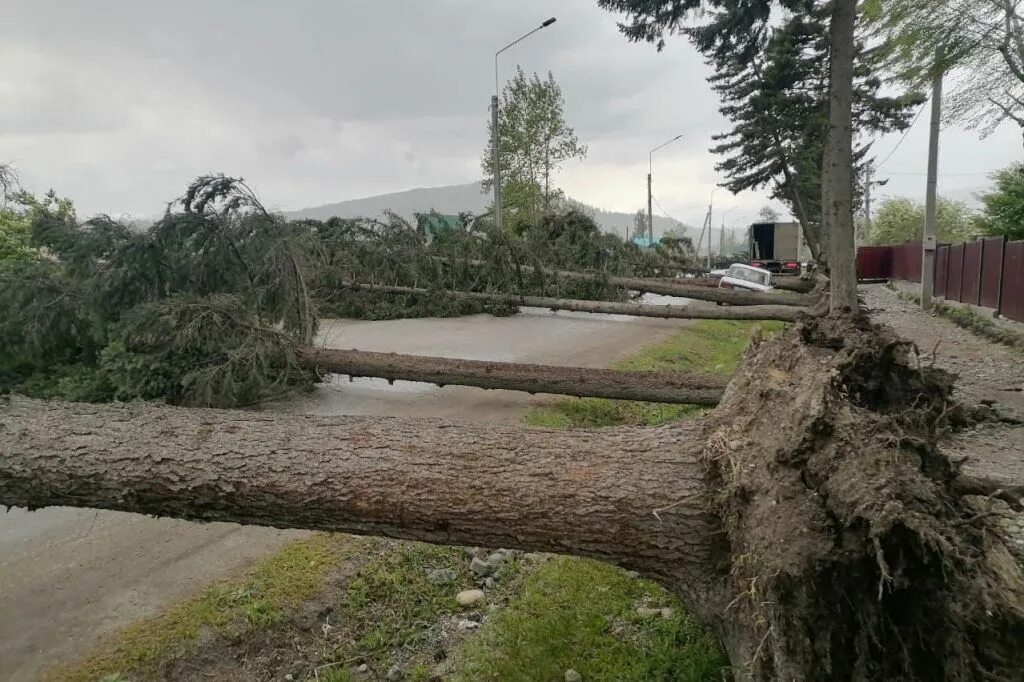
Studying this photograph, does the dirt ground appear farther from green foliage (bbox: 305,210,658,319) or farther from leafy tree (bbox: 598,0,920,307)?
green foliage (bbox: 305,210,658,319)

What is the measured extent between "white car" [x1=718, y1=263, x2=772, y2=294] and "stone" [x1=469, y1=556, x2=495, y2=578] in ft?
46.7

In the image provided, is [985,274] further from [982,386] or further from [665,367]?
[665,367]

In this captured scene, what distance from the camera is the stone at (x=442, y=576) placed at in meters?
4.02

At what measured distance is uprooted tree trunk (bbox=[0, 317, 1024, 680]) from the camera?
1743mm

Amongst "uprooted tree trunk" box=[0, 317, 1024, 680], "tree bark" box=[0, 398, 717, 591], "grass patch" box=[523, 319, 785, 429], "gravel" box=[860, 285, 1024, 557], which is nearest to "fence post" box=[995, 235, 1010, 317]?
"gravel" box=[860, 285, 1024, 557]

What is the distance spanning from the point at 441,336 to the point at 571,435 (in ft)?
27.6

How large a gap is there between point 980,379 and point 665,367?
4099 mm

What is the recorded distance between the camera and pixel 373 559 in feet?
13.3

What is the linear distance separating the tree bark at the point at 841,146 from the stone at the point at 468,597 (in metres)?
8.00

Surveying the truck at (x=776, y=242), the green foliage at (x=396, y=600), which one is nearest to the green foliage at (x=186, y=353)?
the green foliage at (x=396, y=600)

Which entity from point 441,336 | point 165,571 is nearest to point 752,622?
point 165,571

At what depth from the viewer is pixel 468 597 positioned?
390cm

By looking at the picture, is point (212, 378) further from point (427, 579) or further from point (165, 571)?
point (427, 579)

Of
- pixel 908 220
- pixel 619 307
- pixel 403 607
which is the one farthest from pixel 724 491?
pixel 908 220
